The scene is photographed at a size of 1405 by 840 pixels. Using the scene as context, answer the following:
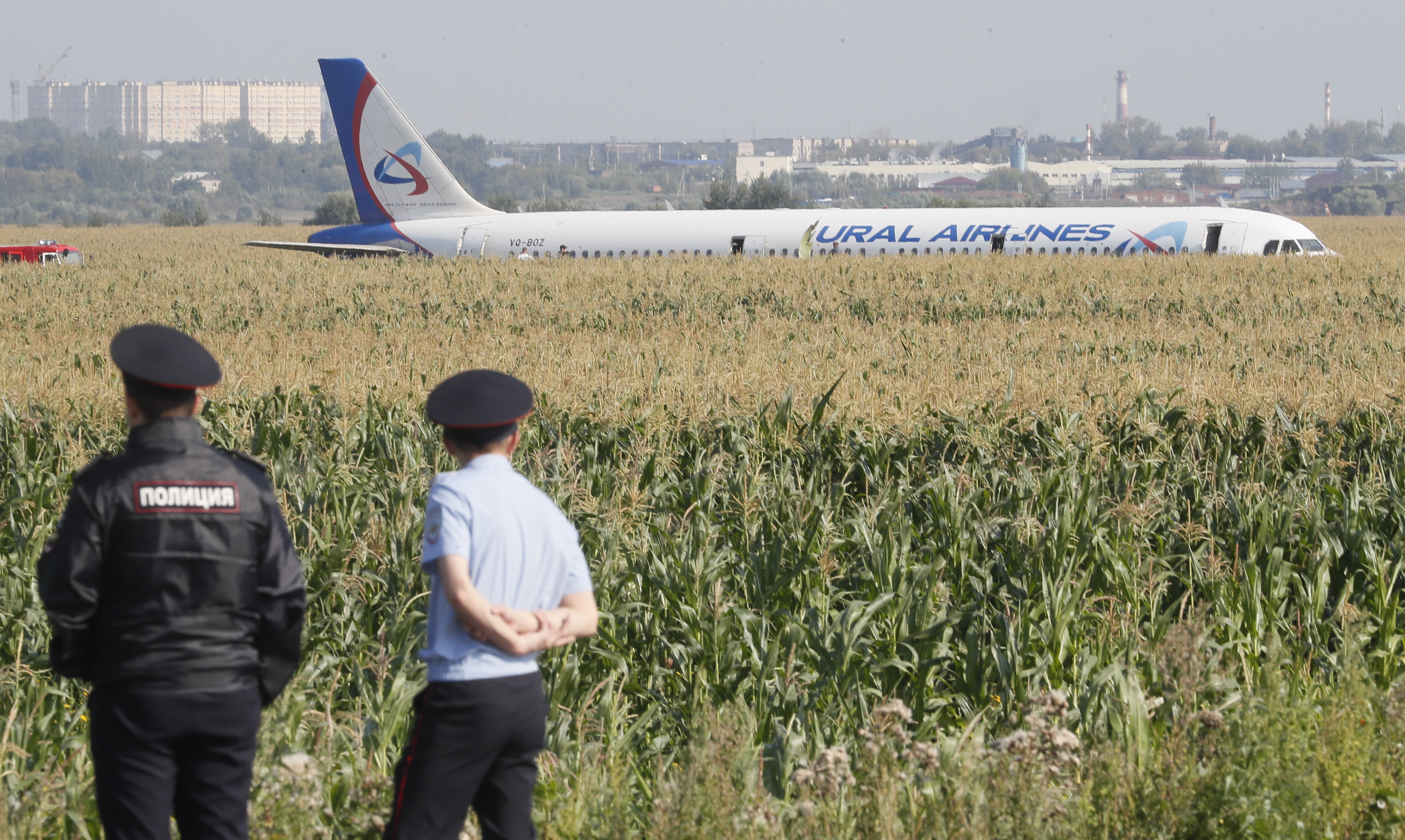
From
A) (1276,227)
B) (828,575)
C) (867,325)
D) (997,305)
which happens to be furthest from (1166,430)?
(1276,227)

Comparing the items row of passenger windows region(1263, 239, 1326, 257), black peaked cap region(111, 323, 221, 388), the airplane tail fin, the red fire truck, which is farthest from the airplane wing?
black peaked cap region(111, 323, 221, 388)

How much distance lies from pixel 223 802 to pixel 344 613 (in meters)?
4.25

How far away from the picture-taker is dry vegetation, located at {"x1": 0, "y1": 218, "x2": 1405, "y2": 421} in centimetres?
1499

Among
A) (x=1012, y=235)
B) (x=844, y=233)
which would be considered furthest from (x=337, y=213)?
(x=1012, y=235)

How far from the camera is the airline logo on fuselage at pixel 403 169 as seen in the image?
1939 inches

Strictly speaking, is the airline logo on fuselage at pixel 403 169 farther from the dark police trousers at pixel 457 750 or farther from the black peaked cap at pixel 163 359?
the dark police trousers at pixel 457 750

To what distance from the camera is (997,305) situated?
29969 mm

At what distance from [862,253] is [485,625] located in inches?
1632

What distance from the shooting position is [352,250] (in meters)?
49.2

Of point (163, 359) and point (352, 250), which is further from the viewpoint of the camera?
point (352, 250)

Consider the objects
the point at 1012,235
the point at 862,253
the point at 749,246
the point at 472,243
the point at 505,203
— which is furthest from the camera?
the point at 505,203

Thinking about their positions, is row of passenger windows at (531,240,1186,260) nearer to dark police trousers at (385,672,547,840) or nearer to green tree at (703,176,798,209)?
dark police trousers at (385,672,547,840)

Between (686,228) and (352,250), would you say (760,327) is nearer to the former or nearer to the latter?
(686,228)

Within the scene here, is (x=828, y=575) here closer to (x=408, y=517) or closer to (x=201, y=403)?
(x=408, y=517)
